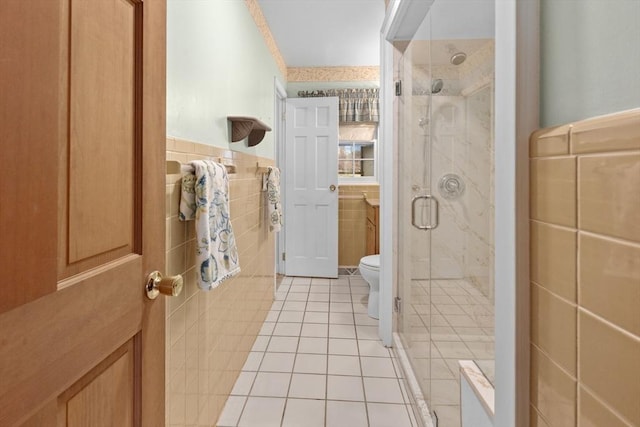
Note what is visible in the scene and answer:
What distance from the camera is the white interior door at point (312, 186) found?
12.3 feet

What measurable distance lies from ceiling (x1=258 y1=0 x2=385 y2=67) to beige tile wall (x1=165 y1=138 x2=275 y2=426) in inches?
51.8

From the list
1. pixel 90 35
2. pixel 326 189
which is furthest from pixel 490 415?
pixel 326 189

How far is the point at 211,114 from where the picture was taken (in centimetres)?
154

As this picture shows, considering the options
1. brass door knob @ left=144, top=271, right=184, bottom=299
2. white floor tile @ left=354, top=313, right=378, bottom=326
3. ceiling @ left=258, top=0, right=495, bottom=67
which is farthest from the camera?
white floor tile @ left=354, top=313, right=378, bottom=326

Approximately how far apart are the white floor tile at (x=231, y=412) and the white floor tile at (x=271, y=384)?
81 millimetres

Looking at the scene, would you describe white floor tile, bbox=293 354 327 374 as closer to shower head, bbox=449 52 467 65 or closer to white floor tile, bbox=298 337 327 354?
white floor tile, bbox=298 337 327 354

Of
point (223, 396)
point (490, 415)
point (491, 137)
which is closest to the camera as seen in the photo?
point (490, 415)

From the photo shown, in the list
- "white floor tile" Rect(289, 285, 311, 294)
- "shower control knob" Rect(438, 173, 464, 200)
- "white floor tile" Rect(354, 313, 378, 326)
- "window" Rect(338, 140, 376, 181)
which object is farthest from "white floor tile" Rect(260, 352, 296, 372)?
"window" Rect(338, 140, 376, 181)

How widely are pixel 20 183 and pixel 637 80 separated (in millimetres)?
754

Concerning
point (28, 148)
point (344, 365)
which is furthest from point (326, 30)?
point (28, 148)

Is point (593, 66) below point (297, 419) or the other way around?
the other way around

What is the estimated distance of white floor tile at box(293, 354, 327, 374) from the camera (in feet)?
6.39

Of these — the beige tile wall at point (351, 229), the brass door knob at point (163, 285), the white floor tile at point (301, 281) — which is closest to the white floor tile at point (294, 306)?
the white floor tile at point (301, 281)

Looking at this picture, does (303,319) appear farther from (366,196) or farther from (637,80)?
(637,80)
